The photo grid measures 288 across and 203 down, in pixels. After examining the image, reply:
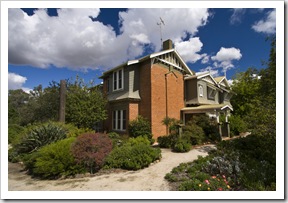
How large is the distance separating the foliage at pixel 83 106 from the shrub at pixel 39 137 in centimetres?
388

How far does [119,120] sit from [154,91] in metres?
4.21

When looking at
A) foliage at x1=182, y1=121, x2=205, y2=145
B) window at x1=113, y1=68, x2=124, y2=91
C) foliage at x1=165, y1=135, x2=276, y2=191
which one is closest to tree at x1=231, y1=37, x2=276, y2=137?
foliage at x1=165, y1=135, x2=276, y2=191

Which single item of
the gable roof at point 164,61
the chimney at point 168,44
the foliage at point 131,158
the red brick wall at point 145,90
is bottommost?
the foliage at point 131,158

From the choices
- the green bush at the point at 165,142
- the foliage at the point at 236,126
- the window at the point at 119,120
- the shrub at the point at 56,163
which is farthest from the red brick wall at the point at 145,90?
the foliage at the point at 236,126

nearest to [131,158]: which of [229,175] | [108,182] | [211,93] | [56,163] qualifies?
[108,182]

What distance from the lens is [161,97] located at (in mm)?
14070

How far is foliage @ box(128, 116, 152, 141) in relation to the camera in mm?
12523

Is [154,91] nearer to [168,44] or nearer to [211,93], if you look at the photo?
[168,44]

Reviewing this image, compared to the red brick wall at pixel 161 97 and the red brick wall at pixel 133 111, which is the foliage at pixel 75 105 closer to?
the red brick wall at pixel 133 111

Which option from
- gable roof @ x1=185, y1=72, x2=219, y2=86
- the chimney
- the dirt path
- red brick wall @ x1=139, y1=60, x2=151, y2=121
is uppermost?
the chimney

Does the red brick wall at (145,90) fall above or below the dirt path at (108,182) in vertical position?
above

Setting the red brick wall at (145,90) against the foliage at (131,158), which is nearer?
the foliage at (131,158)

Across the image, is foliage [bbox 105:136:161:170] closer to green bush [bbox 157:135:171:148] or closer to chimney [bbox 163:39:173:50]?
green bush [bbox 157:135:171:148]

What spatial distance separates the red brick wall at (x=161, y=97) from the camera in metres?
13.4
